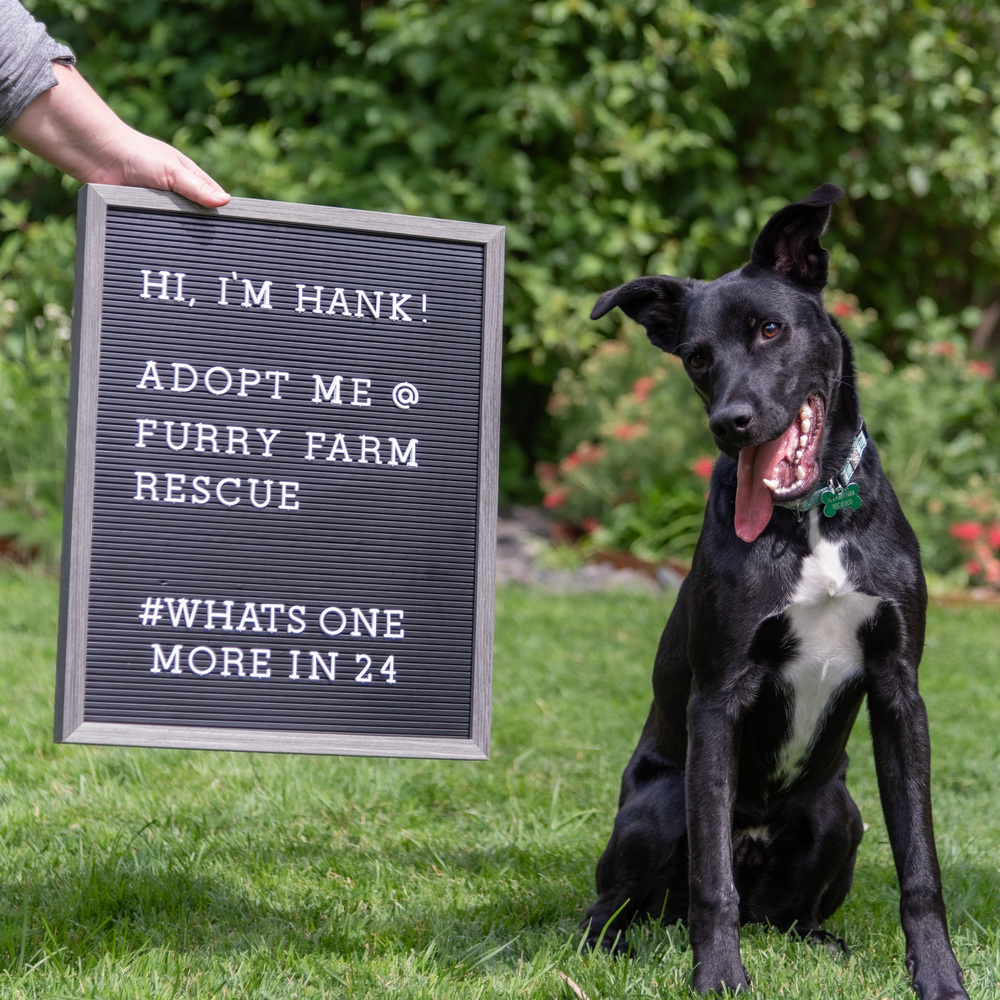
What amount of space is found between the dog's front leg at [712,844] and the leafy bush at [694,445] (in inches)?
167

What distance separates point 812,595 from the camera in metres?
2.24

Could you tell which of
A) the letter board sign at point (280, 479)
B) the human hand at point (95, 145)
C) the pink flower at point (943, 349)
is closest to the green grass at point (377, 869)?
the letter board sign at point (280, 479)

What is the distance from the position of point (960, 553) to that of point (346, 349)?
5.13m

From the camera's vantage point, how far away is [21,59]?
84.0 inches

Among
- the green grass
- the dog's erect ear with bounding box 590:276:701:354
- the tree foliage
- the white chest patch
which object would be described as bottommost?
the green grass

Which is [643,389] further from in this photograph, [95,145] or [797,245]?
[95,145]

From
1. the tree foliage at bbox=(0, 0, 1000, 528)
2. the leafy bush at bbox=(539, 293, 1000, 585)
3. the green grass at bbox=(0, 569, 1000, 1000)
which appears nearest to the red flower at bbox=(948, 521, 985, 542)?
the leafy bush at bbox=(539, 293, 1000, 585)

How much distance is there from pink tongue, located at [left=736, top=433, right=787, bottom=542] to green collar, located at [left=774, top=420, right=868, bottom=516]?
0.11ft

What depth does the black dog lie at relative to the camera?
7.24 feet

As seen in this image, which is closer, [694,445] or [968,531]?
[968,531]

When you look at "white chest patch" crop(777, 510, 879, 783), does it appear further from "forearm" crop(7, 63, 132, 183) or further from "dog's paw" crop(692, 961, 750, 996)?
"forearm" crop(7, 63, 132, 183)

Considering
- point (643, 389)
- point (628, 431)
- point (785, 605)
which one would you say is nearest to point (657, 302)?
point (785, 605)

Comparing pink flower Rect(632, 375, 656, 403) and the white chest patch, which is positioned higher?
pink flower Rect(632, 375, 656, 403)

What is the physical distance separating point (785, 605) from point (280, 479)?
3.30 ft
